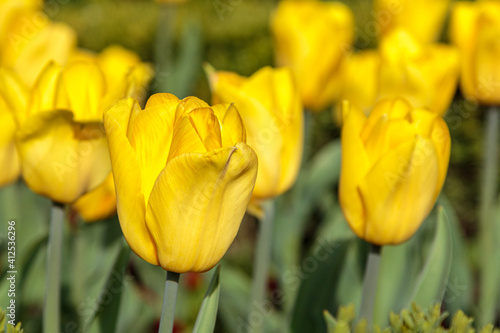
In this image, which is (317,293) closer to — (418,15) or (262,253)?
(262,253)

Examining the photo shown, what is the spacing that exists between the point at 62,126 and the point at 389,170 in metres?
0.53

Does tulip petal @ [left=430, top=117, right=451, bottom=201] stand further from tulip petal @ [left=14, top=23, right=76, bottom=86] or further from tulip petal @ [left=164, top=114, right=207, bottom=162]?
tulip petal @ [left=14, top=23, right=76, bottom=86]

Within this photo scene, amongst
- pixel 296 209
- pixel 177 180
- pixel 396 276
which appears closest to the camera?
pixel 177 180

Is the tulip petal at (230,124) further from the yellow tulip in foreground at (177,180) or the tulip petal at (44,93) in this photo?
the tulip petal at (44,93)

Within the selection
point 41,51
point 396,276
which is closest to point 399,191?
point 396,276

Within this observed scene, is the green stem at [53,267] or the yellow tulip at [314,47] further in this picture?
the yellow tulip at [314,47]

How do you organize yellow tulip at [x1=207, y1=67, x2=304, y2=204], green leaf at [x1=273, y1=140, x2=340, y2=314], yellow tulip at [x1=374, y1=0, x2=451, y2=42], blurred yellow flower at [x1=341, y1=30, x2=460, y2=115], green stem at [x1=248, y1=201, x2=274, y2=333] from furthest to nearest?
green leaf at [x1=273, y1=140, x2=340, y2=314] < yellow tulip at [x1=374, y1=0, x2=451, y2=42] < blurred yellow flower at [x1=341, y1=30, x2=460, y2=115] < green stem at [x1=248, y1=201, x2=274, y2=333] < yellow tulip at [x1=207, y1=67, x2=304, y2=204]

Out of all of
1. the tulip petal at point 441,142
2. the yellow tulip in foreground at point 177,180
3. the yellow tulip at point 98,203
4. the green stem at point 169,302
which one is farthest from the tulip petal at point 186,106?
the yellow tulip at point 98,203

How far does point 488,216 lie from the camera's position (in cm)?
173

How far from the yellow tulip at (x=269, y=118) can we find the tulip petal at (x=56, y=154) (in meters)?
0.28

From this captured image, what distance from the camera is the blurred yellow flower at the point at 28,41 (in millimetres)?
1656

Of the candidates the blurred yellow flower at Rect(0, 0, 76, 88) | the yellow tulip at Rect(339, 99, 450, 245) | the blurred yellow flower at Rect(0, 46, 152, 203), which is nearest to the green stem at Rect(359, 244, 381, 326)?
the yellow tulip at Rect(339, 99, 450, 245)

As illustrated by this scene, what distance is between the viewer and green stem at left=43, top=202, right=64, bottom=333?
1.04m

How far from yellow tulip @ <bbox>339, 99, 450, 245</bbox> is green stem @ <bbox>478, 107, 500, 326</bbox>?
28.1 inches
